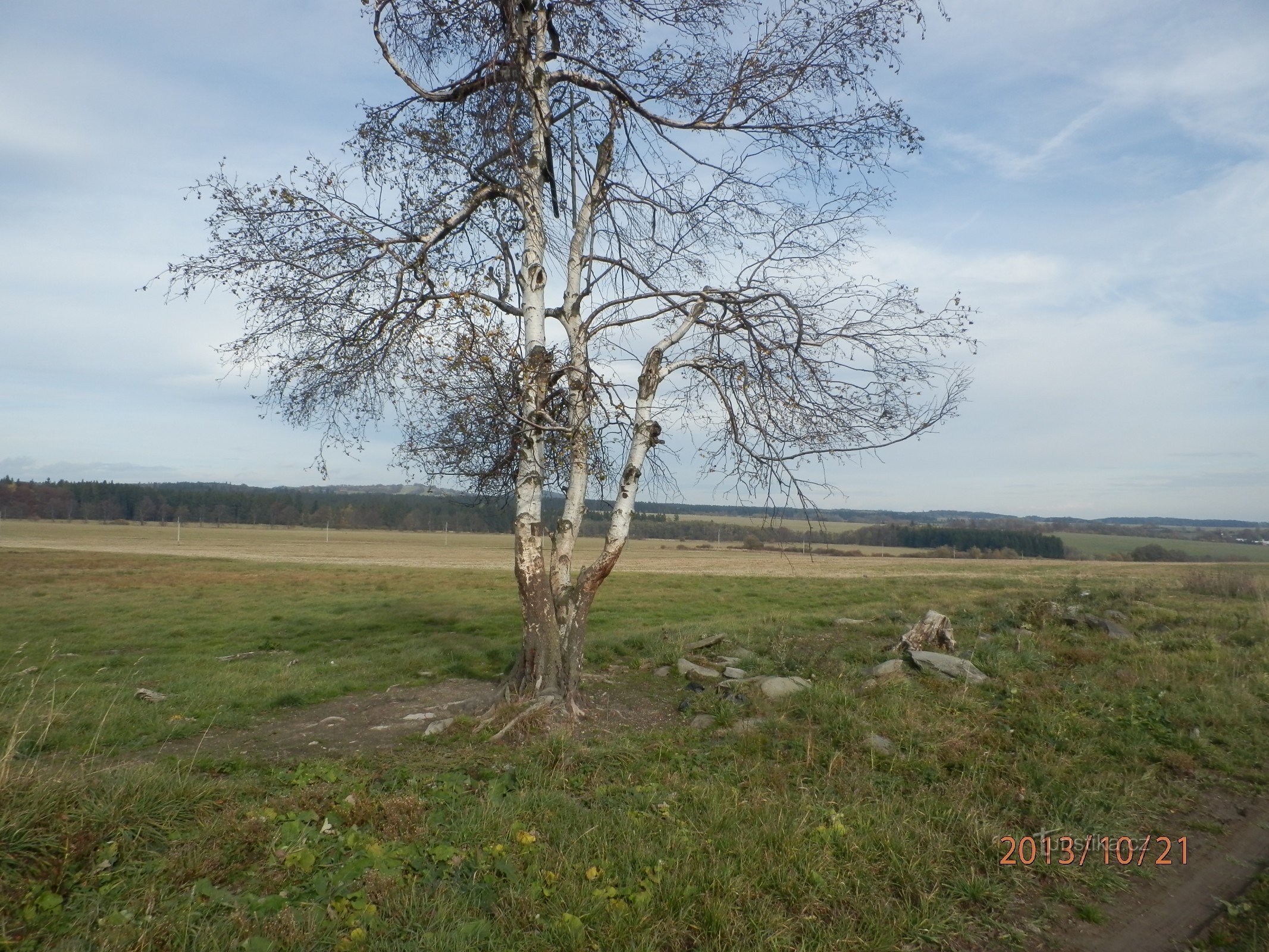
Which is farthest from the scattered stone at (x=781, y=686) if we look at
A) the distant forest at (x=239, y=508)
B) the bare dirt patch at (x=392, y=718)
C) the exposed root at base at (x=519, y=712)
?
the distant forest at (x=239, y=508)

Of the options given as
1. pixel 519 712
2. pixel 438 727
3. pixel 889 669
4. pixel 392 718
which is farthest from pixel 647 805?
pixel 889 669


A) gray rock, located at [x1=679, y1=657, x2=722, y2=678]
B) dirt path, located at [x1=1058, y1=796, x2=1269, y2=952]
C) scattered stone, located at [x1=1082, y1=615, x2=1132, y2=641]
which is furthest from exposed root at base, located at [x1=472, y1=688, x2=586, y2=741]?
scattered stone, located at [x1=1082, y1=615, x2=1132, y2=641]

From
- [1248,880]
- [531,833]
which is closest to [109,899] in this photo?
[531,833]

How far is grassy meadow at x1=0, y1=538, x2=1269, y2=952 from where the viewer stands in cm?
371

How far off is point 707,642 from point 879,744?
17.8 feet

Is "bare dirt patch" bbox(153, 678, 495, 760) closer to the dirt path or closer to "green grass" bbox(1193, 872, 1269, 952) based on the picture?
the dirt path

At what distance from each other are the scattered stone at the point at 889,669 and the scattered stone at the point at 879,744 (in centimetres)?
196

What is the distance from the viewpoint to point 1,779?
407 cm

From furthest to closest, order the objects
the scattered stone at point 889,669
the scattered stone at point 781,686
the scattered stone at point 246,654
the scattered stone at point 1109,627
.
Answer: the scattered stone at point 246,654
the scattered stone at point 1109,627
the scattered stone at point 889,669
the scattered stone at point 781,686

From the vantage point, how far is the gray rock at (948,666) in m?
8.33

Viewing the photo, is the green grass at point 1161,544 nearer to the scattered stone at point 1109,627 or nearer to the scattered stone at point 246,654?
the scattered stone at point 1109,627

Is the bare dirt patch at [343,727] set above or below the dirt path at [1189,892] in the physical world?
below

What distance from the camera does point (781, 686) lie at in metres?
8.12

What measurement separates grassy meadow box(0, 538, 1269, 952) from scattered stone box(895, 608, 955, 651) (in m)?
0.48
